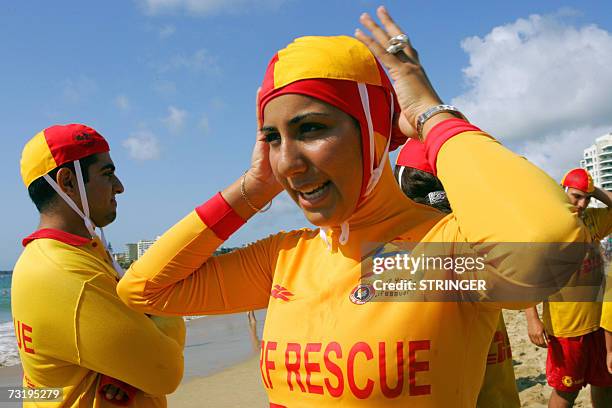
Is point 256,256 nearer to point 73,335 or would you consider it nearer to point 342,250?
point 342,250

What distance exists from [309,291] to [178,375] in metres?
1.35

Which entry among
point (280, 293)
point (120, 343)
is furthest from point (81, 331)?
point (280, 293)

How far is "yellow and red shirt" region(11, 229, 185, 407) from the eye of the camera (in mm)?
2748

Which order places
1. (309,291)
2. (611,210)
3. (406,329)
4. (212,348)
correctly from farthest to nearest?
1. (212,348)
2. (611,210)
3. (309,291)
4. (406,329)

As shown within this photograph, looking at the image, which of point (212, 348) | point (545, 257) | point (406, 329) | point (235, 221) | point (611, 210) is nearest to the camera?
point (545, 257)

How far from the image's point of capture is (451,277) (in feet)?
5.49

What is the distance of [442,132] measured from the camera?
163 cm

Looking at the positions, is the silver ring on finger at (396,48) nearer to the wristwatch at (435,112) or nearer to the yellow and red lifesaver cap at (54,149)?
the wristwatch at (435,112)

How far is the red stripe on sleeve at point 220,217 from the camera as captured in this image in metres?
2.19

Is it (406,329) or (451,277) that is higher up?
(451,277)

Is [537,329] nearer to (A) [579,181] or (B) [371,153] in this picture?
(A) [579,181]

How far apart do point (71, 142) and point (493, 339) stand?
9.21 feet

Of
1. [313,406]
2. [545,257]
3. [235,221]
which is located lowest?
[313,406]

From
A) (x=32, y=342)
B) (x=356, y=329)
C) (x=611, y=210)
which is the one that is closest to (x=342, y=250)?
(x=356, y=329)
